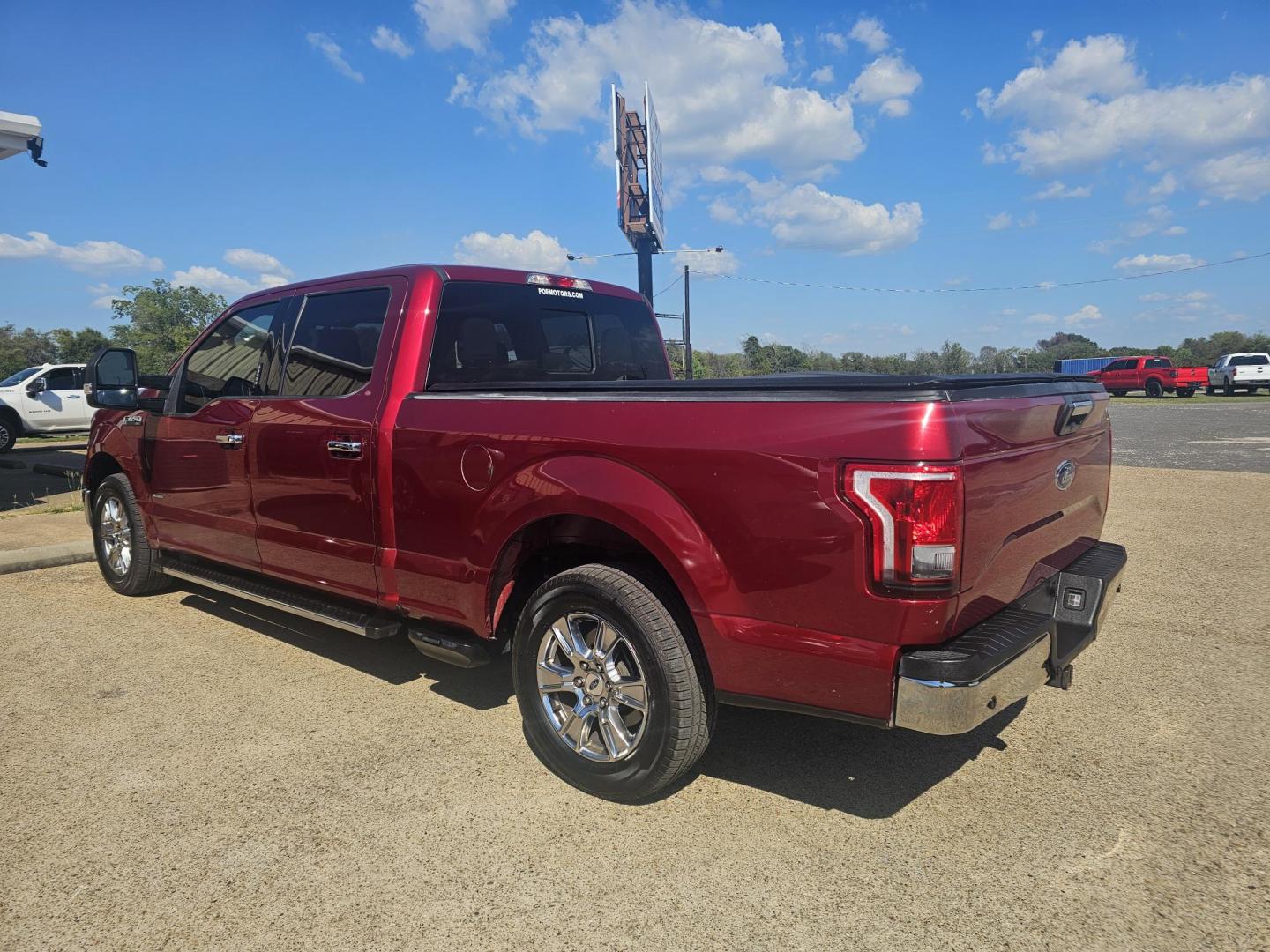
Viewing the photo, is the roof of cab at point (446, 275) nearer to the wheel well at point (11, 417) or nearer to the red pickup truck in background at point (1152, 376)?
the wheel well at point (11, 417)

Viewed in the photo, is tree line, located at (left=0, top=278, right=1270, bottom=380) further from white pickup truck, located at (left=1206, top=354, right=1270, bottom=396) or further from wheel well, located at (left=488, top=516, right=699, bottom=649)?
wheel well, located at (left=488, top=516, right=699, bottom=649)

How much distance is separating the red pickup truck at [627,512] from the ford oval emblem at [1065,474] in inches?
0.9

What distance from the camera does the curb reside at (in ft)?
21.3

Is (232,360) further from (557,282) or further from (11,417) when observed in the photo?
(11,417)

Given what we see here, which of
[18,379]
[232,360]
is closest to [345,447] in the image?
[232,360]

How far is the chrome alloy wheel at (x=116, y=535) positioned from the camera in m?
5.65

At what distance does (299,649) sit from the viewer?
183 inches

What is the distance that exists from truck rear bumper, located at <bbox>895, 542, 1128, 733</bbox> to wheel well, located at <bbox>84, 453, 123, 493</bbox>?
18.0 feet

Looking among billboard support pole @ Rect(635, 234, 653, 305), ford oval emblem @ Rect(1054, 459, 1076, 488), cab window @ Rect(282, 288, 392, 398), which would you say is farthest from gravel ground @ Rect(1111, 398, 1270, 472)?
billboard support pole @ Rect(635, 234, 653, 305)

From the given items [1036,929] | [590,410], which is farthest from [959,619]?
[590,410]

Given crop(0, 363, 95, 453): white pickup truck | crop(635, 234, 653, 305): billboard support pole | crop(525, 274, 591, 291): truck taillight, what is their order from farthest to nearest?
crop(635, 234, 653, 305): billboard support pole < crop(0, 363, 95, 453): white pickup truck < crop(525, 274, 591, 291): truck taillight

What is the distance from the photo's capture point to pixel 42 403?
1812cm

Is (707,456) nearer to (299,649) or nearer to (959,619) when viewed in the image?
(959,619)

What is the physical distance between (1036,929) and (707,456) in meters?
1.59
